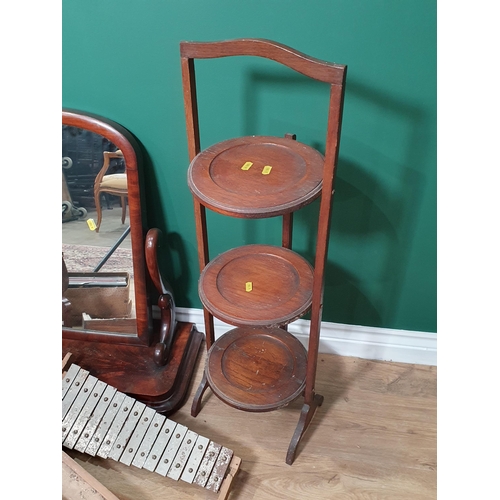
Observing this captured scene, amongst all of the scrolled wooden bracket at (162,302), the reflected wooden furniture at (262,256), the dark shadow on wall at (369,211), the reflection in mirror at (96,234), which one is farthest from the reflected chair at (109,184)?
the dark shadow on wall at (369,211)

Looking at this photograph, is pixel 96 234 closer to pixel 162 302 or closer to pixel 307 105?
pixel 162 302

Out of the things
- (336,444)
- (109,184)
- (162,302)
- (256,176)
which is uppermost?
(256,176)

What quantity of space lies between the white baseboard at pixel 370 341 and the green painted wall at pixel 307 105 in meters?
0.09

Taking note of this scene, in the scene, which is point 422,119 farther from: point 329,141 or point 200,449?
point 200,449

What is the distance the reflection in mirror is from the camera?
1.70 metres

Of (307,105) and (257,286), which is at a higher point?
(307,105)

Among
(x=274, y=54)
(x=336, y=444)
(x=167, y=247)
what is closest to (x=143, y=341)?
(x=167, y=247)

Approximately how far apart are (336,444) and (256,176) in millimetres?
956

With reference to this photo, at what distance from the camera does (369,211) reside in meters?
1.70

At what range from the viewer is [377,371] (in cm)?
199

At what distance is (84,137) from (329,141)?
2.83 ft

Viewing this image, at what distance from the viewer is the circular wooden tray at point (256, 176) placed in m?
1.24

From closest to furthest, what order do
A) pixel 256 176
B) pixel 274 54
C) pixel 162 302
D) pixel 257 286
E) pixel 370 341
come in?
pixel 274 54 → pixel 256 176 → pixel 257 286 → pixel 162 302 → pixel 370 341

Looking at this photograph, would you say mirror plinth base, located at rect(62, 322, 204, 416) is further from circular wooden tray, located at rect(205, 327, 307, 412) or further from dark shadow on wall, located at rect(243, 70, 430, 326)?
dark shadow on wall, located at rect(243, 70, 430, 326)
